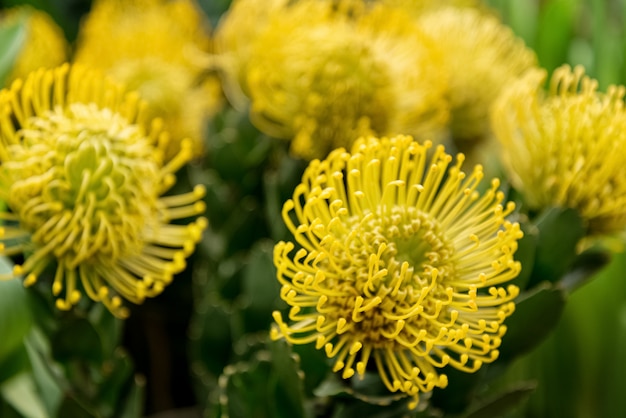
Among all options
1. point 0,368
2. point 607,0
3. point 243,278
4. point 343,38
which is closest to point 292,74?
point 343,38

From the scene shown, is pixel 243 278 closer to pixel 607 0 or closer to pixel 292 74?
pixel 292 74

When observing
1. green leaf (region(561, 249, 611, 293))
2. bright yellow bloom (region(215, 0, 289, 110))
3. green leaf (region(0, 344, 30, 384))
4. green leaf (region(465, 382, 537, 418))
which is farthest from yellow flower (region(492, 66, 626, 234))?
green leaf (region(0, 344, 30, 384))

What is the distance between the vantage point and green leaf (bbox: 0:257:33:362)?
42 cm

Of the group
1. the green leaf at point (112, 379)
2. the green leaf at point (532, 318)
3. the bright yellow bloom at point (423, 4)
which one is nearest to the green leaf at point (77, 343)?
the green leaf at point (112, 379)

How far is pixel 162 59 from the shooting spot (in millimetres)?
659

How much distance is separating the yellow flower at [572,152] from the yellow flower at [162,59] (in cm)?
29

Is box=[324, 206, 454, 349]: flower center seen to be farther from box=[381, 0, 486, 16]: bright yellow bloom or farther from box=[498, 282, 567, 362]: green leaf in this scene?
box=[381, 0, 486, 16]: bright yellow bloom

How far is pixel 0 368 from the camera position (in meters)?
0.47

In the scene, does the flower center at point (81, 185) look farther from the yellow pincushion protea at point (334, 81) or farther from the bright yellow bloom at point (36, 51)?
the bright yellow bloom at point (36, 51)

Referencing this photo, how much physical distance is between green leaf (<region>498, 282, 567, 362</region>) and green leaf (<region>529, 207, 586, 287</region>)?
0.05 feet

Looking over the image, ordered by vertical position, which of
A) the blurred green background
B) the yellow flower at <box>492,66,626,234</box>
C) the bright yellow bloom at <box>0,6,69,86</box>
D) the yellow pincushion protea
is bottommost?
the blurred green background

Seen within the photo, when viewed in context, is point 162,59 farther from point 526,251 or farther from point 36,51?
point 526,251

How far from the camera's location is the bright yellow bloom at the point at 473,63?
62 centimetres

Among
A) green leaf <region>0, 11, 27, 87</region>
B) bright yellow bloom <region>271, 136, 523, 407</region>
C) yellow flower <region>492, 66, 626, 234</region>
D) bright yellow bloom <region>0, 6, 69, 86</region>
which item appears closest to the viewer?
bright yellow bloom <region>271, 136, 523, 407</region>
